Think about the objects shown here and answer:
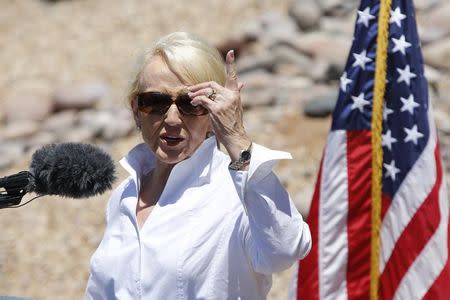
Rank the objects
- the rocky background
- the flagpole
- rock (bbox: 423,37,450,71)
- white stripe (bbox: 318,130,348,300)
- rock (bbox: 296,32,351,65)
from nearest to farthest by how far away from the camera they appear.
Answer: the flagpole < white stripe (bbox: 318,130,348,300) < the rocky background < rock (bbox: 423,37,450,71) < rock (bbox: 296,32,351,65)

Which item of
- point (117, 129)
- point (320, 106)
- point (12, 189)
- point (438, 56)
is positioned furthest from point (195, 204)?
point (438, 56)

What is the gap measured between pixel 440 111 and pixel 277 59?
204 cm

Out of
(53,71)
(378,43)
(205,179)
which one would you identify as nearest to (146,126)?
(205,179)

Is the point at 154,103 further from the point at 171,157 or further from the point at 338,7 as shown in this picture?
the point at 338,7

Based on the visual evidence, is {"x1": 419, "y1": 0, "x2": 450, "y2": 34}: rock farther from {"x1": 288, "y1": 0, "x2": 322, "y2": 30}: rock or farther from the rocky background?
{"x1": 288, "y1": 0, "x2": 322, "y2": 30}: rock

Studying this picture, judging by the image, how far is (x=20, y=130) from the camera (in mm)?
8523

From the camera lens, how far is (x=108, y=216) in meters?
2.74

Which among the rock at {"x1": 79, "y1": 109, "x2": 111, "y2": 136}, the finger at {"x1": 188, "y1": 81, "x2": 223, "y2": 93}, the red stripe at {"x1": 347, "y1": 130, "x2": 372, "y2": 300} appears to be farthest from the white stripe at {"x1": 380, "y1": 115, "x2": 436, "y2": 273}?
the rock at {"x1": 79, "y1": 109, "x2": 111, "y2": 136}

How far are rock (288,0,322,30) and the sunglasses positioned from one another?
24.4ft

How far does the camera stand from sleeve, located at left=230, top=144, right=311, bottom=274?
2203 mm

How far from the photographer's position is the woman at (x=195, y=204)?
223 cm

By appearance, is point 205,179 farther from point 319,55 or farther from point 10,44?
point 10,44

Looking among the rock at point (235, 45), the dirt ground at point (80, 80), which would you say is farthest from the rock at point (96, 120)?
the rock at point (235, 45)

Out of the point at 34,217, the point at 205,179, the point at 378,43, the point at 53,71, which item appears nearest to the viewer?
the point at 205,179
